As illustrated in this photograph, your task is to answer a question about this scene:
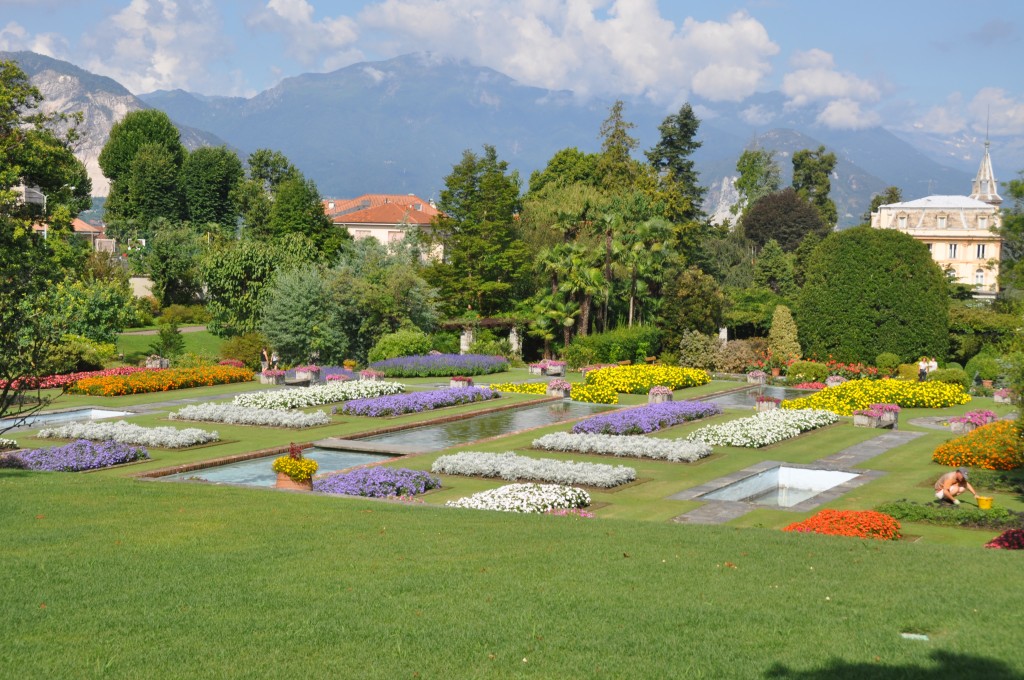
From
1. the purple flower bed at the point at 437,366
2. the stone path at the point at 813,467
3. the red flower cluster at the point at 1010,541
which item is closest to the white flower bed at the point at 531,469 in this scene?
the stone path at the point at 813,467

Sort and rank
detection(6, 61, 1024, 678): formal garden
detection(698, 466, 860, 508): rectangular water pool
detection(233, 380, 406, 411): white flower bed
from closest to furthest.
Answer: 1. detection(6, 61, 1024, 678): formal garden
2. detection(698, 466, 860, 508): rectangular water pool
3. detection(233, 380, 406, 411): white flower bed

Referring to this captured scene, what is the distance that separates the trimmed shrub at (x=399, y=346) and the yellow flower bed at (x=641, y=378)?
900 cm

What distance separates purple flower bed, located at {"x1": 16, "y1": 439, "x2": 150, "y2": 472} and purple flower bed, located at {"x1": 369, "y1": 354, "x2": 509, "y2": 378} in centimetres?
1914

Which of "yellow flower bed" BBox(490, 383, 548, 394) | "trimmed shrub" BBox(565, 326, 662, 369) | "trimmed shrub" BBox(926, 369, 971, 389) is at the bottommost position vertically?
"yellow flower bed" BBox(490, 383, 548, 394)

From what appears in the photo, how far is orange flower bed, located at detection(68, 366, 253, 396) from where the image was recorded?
33.8 meters

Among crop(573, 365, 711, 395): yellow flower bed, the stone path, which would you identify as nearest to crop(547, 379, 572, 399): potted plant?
crop(573, 365, 711, 395): yellow flower bed

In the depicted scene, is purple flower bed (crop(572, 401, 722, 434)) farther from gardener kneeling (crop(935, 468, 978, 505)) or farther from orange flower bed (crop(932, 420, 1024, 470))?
gardener kneeling (crop(935, 468, 978, 505))

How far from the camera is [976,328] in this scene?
44.0 m

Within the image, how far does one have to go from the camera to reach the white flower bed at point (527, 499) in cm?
1664

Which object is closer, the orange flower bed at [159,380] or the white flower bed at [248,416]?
the white flower bed at [248,416]

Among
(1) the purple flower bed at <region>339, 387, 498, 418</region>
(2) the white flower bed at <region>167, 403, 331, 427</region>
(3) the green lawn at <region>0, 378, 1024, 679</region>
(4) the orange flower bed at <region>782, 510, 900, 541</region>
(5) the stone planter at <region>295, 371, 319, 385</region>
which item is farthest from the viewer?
(5) the stone planter at <region>295, 371, 319, 385</region>

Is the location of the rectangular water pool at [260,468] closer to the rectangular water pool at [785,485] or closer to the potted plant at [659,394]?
the rectangular water pool at [785,485]

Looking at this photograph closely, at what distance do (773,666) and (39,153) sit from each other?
3713cm

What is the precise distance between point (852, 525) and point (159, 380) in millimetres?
26886
